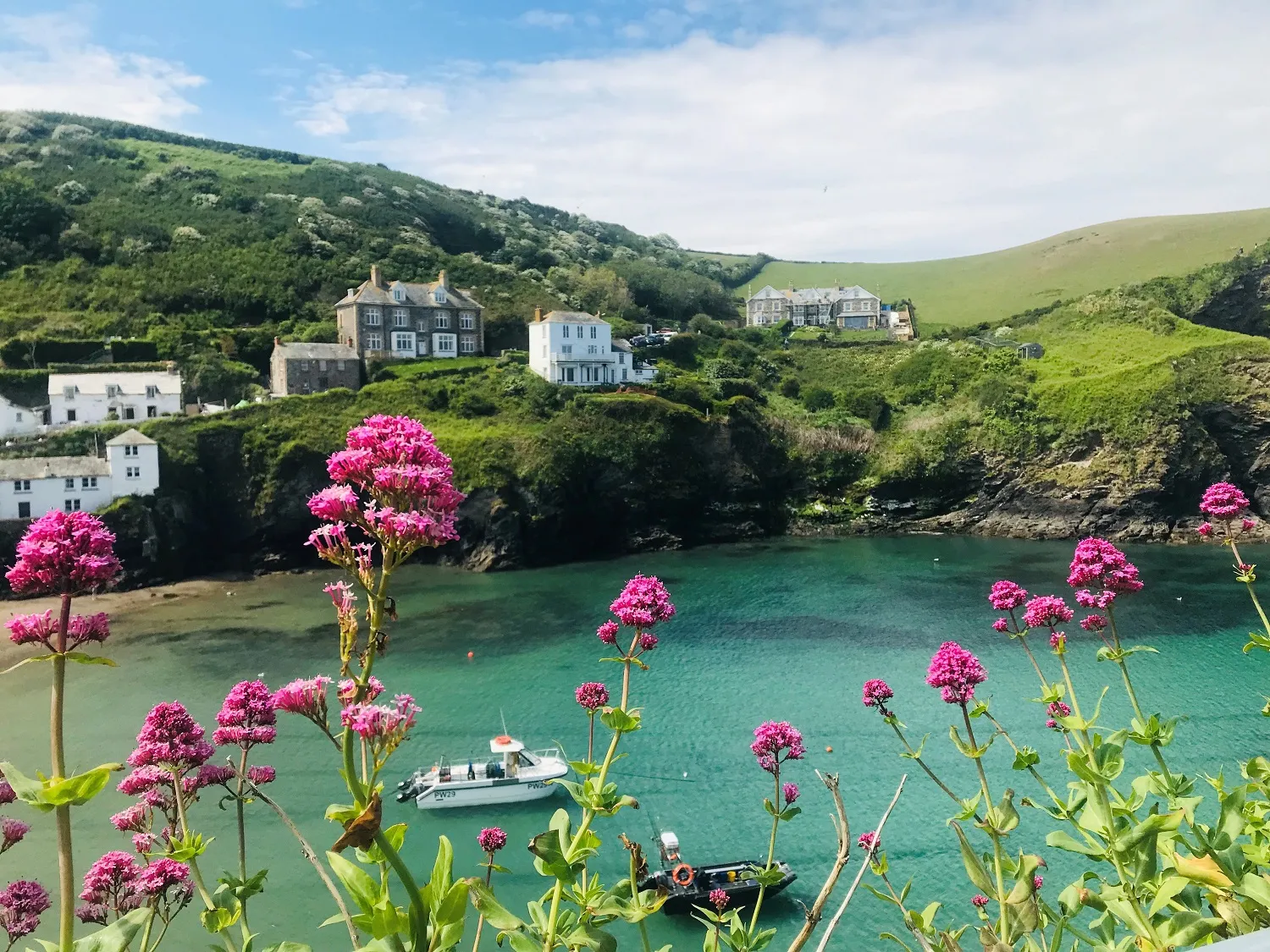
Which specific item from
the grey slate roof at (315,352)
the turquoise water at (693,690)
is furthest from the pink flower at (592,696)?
the grey slate roof at (315,352)

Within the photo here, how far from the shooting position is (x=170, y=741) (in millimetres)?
6203

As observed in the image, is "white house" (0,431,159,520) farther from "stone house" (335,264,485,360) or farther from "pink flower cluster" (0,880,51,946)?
"pink flower cluster" (0,880,51,946)

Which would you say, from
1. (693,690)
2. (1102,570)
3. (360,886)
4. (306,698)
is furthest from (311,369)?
(360,886)

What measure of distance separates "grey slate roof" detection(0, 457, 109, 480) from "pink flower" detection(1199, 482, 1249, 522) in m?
59.3

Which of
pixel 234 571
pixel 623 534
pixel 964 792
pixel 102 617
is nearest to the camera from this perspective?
pixel 102 617

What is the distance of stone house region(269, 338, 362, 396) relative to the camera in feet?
227

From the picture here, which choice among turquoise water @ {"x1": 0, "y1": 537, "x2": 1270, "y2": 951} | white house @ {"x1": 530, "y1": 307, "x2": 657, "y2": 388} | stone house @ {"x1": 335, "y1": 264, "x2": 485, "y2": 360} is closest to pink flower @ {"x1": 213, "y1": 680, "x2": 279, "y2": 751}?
turquoise water @ {"x1": 0, "y1": 537, "x2": 1270, "y2": 951}

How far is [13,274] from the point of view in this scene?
259 feet

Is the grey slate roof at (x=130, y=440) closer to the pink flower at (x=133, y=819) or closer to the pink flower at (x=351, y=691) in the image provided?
the pink flower at (x=133, y=819)

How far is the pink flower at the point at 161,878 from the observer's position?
626 cm

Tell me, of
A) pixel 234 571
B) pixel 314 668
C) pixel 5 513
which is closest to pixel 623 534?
pixel 234 571

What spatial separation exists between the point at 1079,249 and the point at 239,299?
130 meters

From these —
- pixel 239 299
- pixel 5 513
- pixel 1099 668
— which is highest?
pixel 239 299

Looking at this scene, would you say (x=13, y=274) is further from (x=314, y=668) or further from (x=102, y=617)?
(x=102, y=617)
